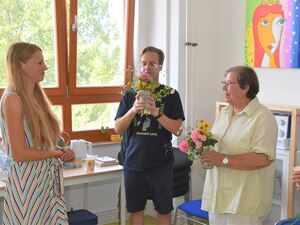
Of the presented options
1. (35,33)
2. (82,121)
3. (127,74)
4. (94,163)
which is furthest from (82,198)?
(35,33)

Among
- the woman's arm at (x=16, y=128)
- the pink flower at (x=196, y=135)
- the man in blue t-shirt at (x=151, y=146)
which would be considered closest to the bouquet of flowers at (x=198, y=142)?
the pink flower at (x=196, y=135)

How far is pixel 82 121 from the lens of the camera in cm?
400

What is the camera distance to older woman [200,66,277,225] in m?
2.30

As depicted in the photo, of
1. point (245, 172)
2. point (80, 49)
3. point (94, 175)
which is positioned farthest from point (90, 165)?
point (80, 49)

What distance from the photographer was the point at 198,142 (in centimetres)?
231

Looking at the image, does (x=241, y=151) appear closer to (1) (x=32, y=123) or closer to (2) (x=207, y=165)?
(2) (x=207, y=165)

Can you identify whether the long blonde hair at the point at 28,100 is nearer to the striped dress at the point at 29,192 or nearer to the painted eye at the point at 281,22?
the striped dress at the point at 29,192

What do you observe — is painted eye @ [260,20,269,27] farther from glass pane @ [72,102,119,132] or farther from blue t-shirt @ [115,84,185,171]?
glass pane @ [72,102,119,132]

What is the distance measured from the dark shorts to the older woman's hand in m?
0.45

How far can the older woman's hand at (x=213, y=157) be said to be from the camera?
2.33 metres

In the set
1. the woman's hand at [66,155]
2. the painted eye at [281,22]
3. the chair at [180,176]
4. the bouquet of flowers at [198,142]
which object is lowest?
the chair at [180,176]

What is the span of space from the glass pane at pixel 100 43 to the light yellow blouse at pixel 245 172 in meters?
1.90

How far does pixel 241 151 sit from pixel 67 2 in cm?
226

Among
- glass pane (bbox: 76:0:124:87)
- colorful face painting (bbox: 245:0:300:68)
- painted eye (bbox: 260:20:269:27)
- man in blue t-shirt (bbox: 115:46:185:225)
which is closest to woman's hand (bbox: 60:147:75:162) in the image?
man in blue t-shirt (bbox: 115:46:185:225)
